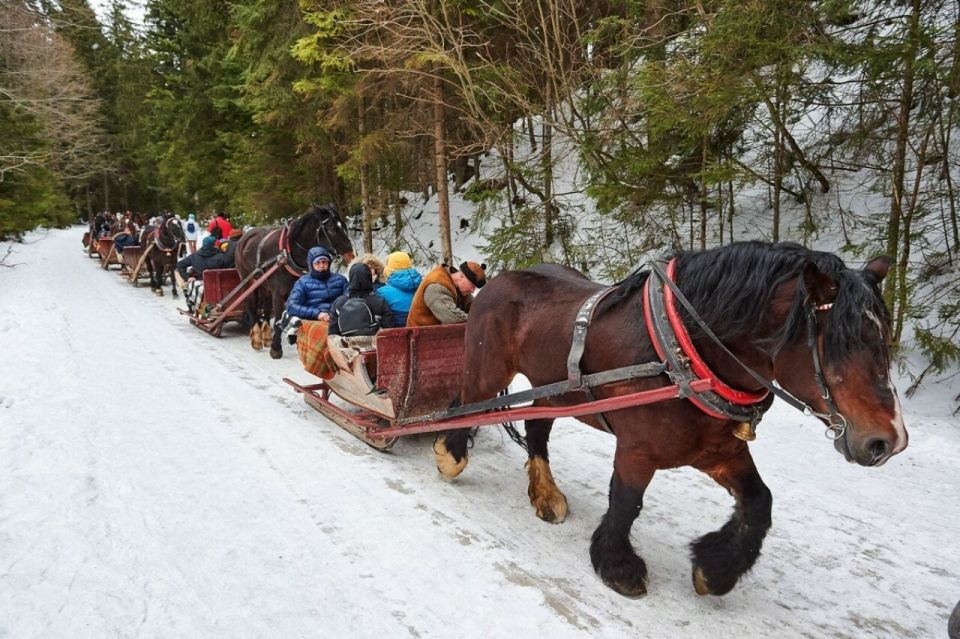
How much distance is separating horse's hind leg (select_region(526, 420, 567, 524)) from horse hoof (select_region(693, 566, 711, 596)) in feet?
3.04

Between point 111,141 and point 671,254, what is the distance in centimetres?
4898

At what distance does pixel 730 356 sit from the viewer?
247 cm

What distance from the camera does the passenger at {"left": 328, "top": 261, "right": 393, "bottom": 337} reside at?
510 centimetres

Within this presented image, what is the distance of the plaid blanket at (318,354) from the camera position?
5.33 meters

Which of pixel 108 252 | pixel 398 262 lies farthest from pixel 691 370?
pixel 108 252

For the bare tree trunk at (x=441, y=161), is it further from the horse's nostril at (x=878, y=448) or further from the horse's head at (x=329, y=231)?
the horse's nostril at (x=878, y=448)

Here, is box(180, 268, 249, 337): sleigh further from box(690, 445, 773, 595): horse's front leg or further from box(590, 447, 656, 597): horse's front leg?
box(690, 445, 773, 595): horse's front leg

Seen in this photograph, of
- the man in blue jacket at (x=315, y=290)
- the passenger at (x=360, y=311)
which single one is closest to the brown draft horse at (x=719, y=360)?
the passenger at (x=360, y=311)

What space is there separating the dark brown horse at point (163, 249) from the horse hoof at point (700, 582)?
13.3 meters

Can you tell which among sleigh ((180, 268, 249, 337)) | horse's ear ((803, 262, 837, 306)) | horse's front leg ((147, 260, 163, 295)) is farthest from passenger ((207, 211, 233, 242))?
horse's ear ((803, 262, 837, 306))

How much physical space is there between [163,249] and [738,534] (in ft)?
45.9

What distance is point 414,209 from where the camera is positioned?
18891 mm

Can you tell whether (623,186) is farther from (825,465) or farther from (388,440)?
(388,440)

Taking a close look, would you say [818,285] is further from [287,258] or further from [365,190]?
[365,190]
